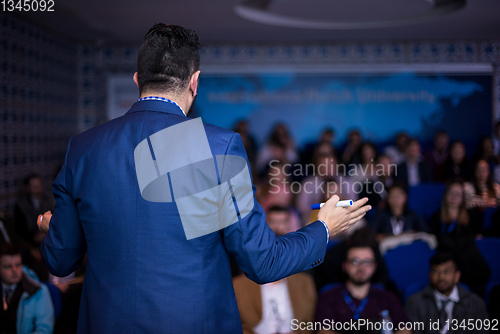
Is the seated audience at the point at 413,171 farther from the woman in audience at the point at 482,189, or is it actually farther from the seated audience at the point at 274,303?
the seated audience at the point at 274,303

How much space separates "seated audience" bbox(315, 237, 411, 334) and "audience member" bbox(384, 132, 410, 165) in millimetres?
3545

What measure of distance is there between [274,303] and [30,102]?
3.75m

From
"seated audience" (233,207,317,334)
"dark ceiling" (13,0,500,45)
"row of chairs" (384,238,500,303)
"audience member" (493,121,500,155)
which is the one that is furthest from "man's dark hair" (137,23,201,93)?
"audience member" (493,121,500,155)

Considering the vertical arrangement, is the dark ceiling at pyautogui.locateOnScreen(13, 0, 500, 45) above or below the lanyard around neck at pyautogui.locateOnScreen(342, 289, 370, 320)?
above

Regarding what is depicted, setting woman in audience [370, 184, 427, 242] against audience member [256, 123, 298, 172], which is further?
audience member [256, 123, 298, 172]

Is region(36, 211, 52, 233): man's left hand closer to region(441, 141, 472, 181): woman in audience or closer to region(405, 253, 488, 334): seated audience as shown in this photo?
region(405, 253, 488, 334): seated audience

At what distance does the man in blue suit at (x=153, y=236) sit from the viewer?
0.76 meters

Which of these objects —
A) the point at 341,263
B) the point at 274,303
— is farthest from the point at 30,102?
the point at 341,263

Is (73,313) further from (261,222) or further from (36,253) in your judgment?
(261,222)

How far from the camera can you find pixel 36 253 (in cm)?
310

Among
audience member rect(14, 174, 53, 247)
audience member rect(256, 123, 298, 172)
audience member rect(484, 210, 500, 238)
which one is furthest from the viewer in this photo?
audience member rect(256, 123, 298, 172)

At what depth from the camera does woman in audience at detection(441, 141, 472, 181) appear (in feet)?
16.7

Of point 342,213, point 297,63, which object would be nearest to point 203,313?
point 342,213

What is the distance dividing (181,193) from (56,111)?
5153mm
